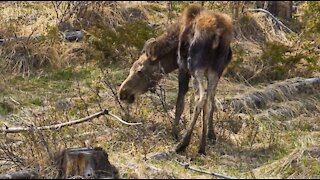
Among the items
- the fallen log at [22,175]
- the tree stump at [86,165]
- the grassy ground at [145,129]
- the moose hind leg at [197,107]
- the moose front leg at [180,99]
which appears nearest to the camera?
the tree stump at [86,165]

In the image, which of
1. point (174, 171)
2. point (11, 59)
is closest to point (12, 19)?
point (11, 59)

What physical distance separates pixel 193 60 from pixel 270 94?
3833 millimetres

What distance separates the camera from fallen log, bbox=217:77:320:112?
11.2 metres

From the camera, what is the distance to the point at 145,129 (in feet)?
30.3

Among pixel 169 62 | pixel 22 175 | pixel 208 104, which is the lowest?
pixel 22 175

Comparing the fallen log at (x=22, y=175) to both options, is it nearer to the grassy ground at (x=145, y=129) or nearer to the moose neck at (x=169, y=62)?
the grassy ground at (x=145, y=129)

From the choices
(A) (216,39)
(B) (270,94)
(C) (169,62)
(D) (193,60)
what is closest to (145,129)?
(C) (169,62)

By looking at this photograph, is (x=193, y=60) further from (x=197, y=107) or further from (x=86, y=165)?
(x=86, y=165)

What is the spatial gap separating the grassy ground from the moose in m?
0.29

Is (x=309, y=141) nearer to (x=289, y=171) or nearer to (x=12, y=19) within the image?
(x=289, y=171)

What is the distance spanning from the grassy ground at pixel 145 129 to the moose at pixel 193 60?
0.96ft

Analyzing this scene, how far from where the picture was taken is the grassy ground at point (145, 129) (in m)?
7.83

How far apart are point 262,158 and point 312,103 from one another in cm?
360

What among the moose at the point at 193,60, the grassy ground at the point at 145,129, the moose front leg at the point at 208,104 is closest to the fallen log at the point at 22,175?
the grassy ground at the point at 145,129
